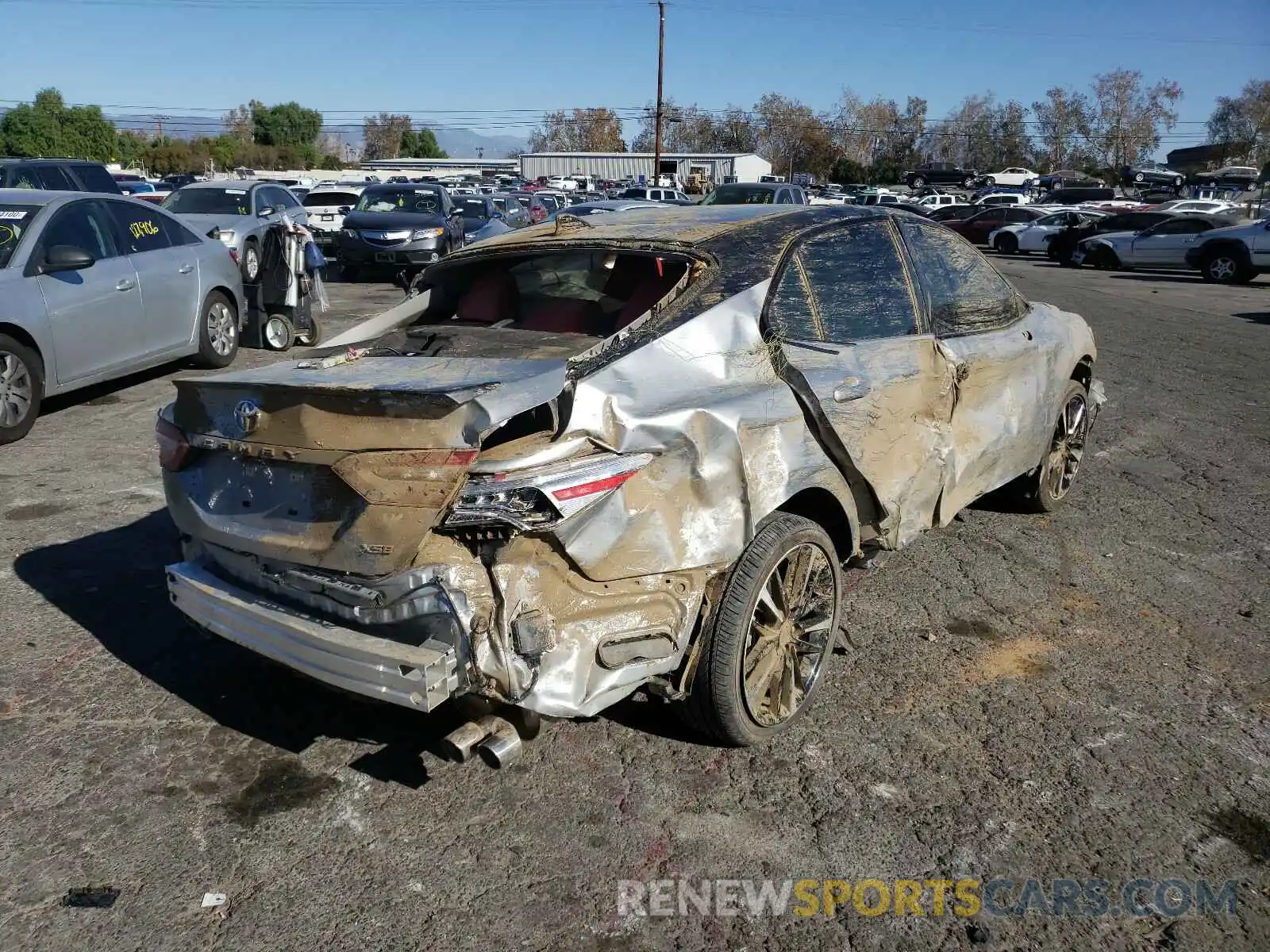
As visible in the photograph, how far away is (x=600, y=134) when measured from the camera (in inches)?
4665

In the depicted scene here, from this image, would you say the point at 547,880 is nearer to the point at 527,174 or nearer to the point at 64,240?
the point at 64,240

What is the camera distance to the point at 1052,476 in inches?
224

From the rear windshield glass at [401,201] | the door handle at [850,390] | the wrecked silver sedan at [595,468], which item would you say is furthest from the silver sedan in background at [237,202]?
the door handle at [850,390]

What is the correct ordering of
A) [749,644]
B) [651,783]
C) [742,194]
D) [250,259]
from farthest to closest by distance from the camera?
1. [742,194]
2. [250,259]
3. [749,644]
4. [651,783]

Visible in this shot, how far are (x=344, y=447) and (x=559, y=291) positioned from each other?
4.90 ft

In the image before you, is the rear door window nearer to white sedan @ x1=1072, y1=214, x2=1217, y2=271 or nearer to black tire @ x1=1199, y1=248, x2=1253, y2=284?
black tire @ x1=1199, y1=248, x2=1253, y2=284

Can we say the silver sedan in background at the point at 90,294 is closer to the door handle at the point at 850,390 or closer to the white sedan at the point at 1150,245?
the door handle at the point at 850,390

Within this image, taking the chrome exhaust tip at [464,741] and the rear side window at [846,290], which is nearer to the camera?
the chrome exhaust tip at [464,741]

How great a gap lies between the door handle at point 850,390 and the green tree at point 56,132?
75.1 metres

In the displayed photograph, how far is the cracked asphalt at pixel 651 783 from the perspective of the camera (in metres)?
2.61

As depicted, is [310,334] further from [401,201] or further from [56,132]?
[56,132]

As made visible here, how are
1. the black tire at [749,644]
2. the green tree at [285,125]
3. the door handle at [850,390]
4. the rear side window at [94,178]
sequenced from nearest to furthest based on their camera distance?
the black tire at [749,644]
the door handle at [850,390]
the rear side window at [94,178]
the green tree at [285,125]

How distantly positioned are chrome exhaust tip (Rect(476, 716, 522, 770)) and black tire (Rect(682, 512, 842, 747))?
64 cm

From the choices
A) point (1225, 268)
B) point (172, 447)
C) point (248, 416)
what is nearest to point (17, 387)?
point (172, 447)
